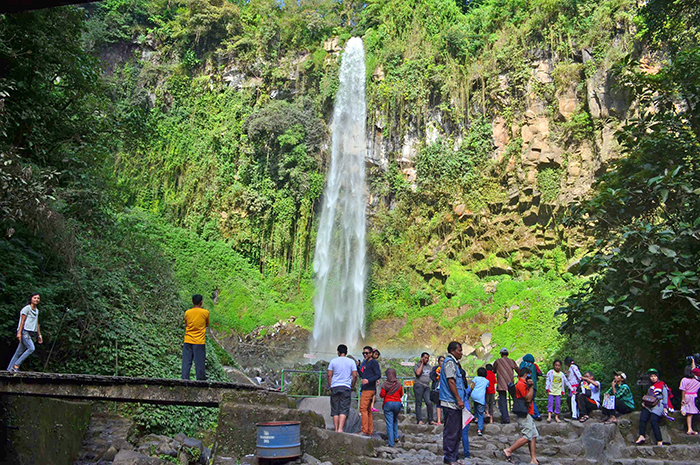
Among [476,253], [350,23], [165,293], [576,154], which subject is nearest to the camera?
[165,293]

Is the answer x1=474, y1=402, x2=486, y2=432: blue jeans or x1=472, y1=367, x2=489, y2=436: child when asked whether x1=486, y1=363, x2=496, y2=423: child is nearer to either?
x1=474, y1=402, x2=486, y2=432: blue jeans

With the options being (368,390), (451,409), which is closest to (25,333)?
(368,390)

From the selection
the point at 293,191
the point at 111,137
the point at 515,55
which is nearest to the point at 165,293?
the point at 111,137

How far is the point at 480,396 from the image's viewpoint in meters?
8.27

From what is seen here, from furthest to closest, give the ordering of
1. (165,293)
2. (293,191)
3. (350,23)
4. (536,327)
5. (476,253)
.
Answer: (350,23) → (293,191) → (476,253) → (536,327) → (165,293)

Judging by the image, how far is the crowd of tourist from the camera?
611 centimetres

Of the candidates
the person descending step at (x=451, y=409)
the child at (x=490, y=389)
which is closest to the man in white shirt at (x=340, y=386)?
the person descending step at (x=451, y=409)

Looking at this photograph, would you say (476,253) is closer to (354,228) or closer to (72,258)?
(354,228)

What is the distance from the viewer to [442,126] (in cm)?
2584

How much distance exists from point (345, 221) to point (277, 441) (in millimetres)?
21506

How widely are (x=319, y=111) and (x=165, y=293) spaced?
18349mm

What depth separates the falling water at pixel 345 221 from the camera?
81.3 ft

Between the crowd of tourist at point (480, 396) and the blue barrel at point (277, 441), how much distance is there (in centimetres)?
186

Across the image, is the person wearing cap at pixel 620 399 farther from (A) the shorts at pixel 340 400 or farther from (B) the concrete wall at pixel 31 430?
(B) the concrete wall at pixel 31 430
